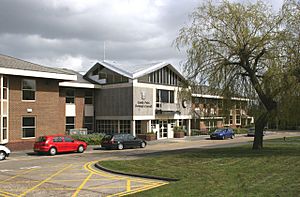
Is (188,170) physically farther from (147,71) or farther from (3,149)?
(147,71)

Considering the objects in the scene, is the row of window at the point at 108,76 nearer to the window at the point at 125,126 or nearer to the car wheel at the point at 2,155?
the window at the point at 125,126

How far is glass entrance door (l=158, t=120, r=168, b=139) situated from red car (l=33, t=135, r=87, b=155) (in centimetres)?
1716

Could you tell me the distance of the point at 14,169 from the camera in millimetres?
18703

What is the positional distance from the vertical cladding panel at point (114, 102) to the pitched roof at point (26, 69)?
25.0 feet

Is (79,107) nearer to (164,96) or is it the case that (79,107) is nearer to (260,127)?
(164,96)

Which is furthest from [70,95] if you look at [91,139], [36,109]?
[36,109]

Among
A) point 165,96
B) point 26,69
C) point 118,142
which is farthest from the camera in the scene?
point 165,96

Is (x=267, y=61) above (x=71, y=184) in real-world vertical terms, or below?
above

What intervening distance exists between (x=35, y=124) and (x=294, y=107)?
21720 millimetres

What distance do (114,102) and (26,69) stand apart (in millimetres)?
12962

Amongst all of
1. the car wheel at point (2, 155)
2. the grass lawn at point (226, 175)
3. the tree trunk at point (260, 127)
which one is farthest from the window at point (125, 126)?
the grass lawn at point (226, 175)

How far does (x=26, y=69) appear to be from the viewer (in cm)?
3127

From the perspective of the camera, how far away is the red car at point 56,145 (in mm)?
27112

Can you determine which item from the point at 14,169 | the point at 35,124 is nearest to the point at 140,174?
the point at 14,169
